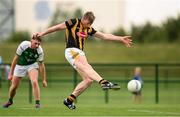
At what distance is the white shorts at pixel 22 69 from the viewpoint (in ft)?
67.9

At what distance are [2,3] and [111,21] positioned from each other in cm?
1620

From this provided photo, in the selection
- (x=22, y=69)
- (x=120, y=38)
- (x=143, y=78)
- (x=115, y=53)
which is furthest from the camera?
(x=115, y=53)

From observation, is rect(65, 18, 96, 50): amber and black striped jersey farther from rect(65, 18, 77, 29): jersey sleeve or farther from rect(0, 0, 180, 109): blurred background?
rect(0, 0, 180, 109): blurred background

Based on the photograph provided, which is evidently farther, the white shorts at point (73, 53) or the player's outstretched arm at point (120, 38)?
the player's outstretched arm at point (120, 38)

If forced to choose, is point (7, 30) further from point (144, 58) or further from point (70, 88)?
point (70, 88)

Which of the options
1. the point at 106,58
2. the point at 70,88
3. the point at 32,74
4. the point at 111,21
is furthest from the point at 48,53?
the point at 32,74

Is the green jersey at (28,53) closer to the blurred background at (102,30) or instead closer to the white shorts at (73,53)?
the white shorts at (73,53)

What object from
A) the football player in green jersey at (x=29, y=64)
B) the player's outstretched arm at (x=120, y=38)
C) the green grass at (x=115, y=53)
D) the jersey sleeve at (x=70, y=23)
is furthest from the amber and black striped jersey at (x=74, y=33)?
the green grass at (x=115, y=53)

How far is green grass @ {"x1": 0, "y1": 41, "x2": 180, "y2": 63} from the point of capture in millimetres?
64375

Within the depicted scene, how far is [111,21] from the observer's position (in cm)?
8219

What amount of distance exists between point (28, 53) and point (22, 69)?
0.50 m

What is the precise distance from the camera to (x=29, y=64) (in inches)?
819

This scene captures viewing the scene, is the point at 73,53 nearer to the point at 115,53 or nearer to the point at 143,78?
the point at 143,78

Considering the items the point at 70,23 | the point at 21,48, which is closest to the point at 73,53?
the point at 70,23
